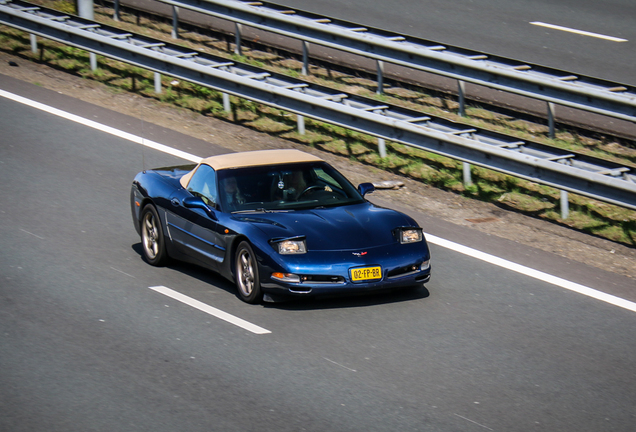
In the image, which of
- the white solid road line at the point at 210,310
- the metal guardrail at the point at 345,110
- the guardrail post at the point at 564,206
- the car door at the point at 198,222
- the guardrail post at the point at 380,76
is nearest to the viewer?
the white solid road line at the point at 210,310

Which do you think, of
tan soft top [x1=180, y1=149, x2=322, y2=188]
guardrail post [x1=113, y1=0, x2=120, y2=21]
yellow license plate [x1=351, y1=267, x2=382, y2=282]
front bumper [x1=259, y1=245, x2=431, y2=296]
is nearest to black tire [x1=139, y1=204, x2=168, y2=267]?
tan soft top [x1=180, y1=149, x2=322, y2=188]

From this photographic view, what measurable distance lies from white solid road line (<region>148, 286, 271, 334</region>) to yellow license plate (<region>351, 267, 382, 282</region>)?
3.05 ft

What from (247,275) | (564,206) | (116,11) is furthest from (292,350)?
(116,11)

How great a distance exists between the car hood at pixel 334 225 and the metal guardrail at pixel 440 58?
4.44 metres

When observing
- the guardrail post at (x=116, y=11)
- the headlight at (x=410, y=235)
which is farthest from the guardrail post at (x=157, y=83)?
the headlight at (x=410, y=235)

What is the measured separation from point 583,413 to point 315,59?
1164 centimetres

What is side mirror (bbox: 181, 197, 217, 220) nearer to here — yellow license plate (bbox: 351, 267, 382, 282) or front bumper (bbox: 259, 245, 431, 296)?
front bumper (bbox: 259, 245, 431, 296)

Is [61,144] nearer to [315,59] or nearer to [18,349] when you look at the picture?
[315,59]

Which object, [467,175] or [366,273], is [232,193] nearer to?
[366,273]

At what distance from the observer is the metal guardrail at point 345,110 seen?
11.1 meters

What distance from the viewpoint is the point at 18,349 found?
7.50m

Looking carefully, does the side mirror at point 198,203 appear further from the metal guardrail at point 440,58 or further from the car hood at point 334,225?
the metal guardrail at point 440,58

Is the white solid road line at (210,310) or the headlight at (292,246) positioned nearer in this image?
the white solid road line at (210,310)

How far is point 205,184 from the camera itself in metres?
9.69
